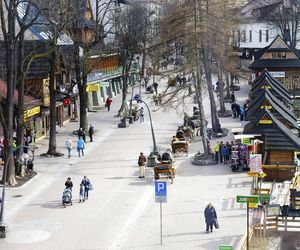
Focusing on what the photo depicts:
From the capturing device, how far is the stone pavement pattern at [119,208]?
81.4ft

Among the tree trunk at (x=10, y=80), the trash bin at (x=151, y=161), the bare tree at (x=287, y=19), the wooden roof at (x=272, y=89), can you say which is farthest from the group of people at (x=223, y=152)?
the bare tree at (x=287, y=19)

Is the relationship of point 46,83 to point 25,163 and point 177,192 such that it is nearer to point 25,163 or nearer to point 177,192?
point 25,163

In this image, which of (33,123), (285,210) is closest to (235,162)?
(285,210)

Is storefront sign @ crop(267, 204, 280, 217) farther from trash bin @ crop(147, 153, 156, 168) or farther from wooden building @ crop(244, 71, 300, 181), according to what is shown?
trash bin @ crop(147, 153, 156, 168)

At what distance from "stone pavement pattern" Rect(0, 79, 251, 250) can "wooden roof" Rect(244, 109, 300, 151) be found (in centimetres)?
227

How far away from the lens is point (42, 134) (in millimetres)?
49781

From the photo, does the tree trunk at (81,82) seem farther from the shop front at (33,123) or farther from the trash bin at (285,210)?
the trash bin at (285,210)

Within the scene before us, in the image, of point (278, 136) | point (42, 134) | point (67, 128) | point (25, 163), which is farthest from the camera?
point (67, 128)

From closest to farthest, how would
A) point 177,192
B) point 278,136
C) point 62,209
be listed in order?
point 62,209 < point 177,192 < point 278,136

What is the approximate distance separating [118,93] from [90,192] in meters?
52.1

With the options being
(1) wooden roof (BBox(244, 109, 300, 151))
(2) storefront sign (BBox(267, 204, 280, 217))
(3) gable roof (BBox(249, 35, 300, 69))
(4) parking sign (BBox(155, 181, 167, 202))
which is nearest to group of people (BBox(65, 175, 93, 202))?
(4) parking sign (BBox(155, 181, 167, 202))

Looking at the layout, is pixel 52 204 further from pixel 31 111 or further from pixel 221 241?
pixel 31 111

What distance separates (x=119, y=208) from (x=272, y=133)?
929 cm

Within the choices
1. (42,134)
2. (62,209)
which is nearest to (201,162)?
(62,209)
